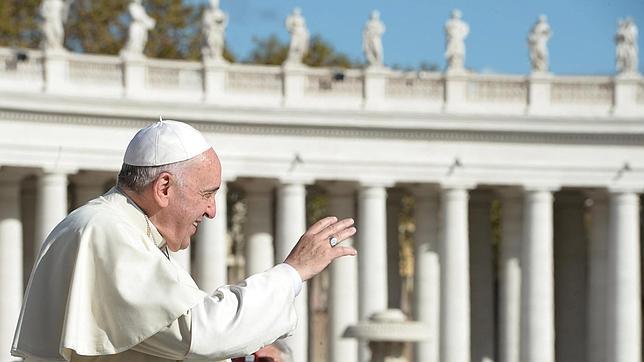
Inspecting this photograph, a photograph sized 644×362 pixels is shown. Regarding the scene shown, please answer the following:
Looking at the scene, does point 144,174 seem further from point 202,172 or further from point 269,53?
point 269,53

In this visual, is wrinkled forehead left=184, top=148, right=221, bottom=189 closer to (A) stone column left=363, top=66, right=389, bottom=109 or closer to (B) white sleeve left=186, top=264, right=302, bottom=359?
(B) white sleeve left=186, top=264, right=302, bottom=359

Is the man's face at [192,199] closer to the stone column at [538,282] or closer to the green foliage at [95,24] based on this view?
the stone column at [538,282]

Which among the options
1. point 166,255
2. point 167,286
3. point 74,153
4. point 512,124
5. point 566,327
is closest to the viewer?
point 167,286

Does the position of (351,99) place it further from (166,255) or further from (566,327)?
(166,255)

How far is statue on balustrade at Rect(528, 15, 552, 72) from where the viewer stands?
9612 cm

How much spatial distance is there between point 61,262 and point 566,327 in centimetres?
8985

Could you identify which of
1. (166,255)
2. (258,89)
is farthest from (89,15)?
(166,255)

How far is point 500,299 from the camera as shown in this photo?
98.0 meters

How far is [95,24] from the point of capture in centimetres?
13550

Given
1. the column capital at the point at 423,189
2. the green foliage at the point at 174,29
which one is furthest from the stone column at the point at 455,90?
the green foliage at the point at 174,29

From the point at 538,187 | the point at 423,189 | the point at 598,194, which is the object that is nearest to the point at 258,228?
the point at 423,189

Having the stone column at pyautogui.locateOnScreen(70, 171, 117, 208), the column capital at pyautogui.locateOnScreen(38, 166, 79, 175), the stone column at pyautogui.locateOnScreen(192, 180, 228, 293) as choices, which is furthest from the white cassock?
the stone column at pyautogui.locateOnScreen(70, 171, 117, 208)

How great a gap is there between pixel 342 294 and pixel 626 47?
61.6 ft

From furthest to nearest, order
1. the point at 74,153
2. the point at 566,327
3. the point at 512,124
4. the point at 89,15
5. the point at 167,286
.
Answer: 1. the point at 89,15
2. the point at 566,327
3. the point at 512,124
4. the point at 74,153
5. the point at 167,286
